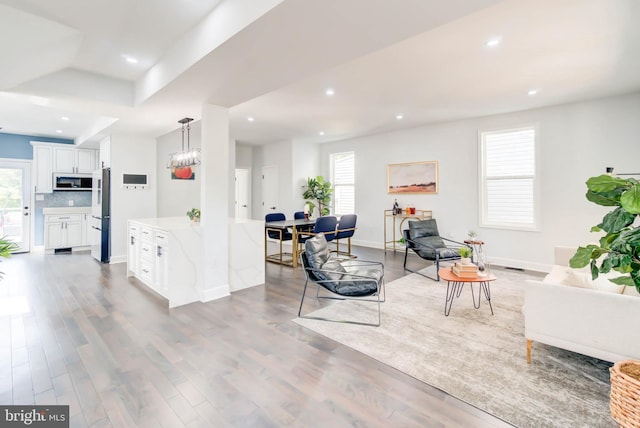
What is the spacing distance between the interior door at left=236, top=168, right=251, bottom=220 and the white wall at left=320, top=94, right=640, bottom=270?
4.25 m

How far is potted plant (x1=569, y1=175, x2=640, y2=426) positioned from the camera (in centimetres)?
136

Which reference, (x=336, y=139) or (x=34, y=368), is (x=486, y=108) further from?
(x=34, y=368)

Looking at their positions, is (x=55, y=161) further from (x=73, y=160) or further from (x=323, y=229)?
(x=323, y=229)

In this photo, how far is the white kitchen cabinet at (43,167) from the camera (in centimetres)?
705

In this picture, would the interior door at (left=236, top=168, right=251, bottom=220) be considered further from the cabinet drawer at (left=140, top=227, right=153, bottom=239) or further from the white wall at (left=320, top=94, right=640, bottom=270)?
the cabinet drawer at (left=140, top=227, right=153, bottom=239)

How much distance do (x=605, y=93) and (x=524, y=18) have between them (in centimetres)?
310

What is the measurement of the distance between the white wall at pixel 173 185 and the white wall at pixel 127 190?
0.22 metres

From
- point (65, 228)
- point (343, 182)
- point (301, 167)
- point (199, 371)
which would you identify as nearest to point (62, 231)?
point (65, 228)

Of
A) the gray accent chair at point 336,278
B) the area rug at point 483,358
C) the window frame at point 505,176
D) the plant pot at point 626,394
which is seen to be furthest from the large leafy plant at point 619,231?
the window frame at point 505,176

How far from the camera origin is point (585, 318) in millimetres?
2168

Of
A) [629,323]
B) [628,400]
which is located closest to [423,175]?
[629,323]

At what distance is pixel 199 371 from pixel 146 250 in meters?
2.66

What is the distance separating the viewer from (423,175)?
21.9ft

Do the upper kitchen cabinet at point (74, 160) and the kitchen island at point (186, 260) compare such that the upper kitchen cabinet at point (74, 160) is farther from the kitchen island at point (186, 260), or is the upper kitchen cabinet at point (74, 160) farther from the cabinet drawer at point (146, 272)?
the cabinet drawer at point (146, 272)
